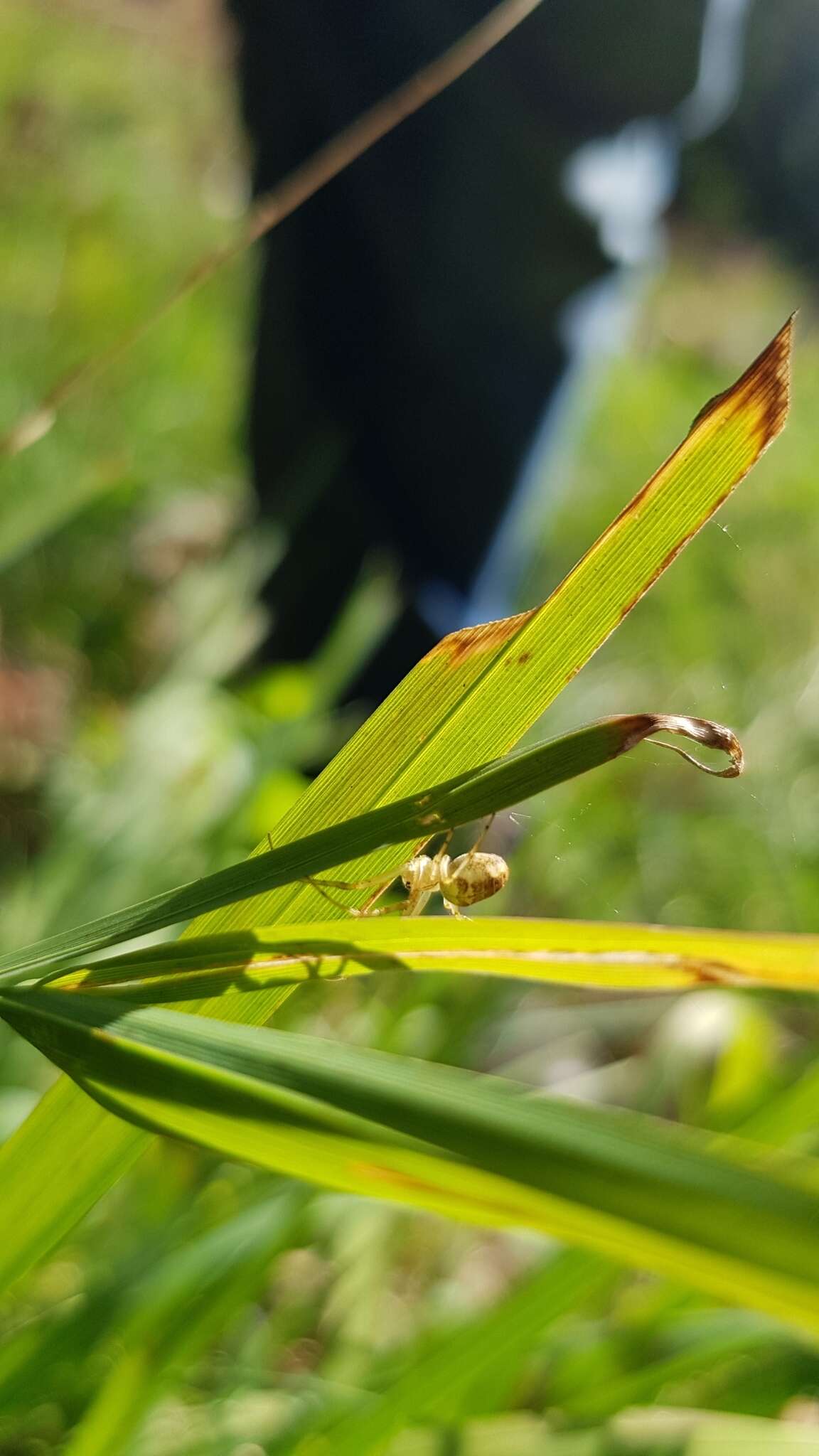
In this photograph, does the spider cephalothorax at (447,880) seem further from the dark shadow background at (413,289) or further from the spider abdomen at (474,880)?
the dark shadow background at (413,289)

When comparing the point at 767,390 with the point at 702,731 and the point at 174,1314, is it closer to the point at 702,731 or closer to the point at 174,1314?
the point at 702,731

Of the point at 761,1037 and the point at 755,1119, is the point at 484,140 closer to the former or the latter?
the point at 761,1037

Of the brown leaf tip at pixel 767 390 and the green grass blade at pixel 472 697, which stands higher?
the brown leaf tip at pixel 767 390

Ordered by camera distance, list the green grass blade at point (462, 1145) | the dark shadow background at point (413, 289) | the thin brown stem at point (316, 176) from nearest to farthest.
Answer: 1. the green grass blade at point (462, 1145)
2. the thin brown stem at point (316, 176)
3. the dark shadow background at point (413, 289)

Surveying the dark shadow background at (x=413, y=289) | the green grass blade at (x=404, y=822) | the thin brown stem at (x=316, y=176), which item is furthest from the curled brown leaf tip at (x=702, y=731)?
the dark shadow background at (x=413, y=289)

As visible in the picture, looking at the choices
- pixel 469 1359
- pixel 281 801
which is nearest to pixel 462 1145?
pixel 469 1359

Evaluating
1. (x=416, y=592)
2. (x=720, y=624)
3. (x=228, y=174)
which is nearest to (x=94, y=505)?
(x=416, y=592)
